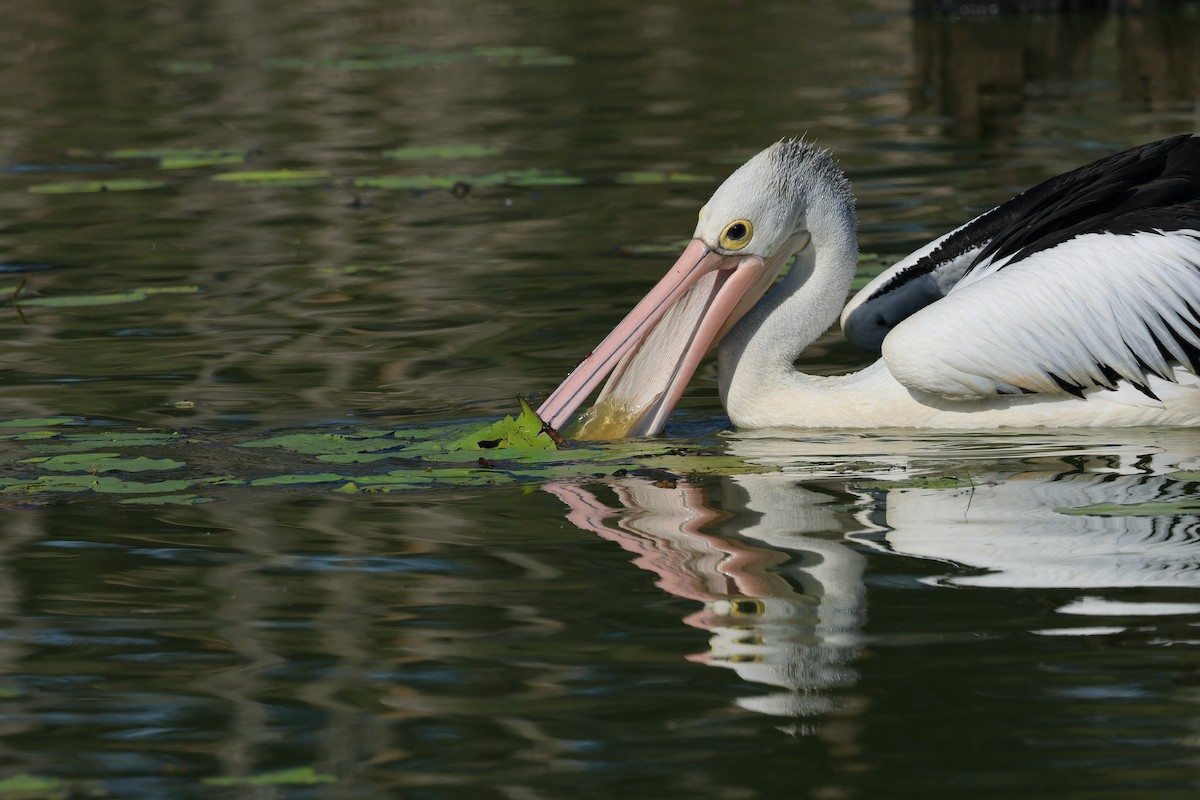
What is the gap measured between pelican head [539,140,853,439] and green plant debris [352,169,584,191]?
14.0 ft

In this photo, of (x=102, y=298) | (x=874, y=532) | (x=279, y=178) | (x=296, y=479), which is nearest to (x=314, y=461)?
(x=296, y=479)

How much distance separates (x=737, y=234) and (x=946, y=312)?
0.70 m

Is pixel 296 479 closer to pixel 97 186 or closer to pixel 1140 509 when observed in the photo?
pixel 1140 509

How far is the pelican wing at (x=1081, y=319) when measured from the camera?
5262 millimetres

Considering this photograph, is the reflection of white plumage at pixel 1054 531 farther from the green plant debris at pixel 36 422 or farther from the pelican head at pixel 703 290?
the green plant debris at pixel 36 422

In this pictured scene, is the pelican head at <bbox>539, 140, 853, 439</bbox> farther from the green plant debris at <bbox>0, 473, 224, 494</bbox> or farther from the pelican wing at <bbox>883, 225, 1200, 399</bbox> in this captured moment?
the green plant debris at <bbox>0, 473, 224, 494</bbox>

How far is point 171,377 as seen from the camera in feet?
20.9

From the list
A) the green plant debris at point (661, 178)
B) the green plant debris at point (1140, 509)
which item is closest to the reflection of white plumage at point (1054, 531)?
the green plant debris at point (1140, 509)

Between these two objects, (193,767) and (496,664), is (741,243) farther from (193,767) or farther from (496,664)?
(193,767)

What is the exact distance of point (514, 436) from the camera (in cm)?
523

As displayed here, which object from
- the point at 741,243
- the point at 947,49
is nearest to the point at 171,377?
the point at 741,243

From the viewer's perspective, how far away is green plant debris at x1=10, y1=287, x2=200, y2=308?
25.1 feet

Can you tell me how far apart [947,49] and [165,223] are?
25.9 ft

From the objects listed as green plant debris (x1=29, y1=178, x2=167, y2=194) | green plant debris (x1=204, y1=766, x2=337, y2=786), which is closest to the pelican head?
green plant debris (x1=204, y1=766, x2=337, y2=786)
